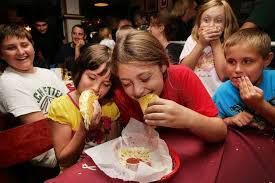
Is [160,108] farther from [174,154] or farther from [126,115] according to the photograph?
[126,115]

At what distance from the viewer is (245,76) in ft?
5.01

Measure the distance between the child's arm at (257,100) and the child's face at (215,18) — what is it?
1.00 metres

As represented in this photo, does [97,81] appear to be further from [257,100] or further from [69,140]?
[257,100]

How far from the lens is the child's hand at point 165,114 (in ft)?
3.69

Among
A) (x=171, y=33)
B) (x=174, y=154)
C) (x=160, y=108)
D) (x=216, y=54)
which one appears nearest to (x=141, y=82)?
(x=160, y=108)

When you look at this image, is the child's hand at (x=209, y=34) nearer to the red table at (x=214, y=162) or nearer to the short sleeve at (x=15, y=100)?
the red table at (x=214, y=162)

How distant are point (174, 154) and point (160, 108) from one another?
0.68ft

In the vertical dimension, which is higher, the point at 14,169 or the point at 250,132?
the point at 250,132

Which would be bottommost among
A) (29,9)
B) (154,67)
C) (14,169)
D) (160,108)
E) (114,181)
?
(14,169)

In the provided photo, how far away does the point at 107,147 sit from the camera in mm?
1257

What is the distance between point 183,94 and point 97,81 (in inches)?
22.5

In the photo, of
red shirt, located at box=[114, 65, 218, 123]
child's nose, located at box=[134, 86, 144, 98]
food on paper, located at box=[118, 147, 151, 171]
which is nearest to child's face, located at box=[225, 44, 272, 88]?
red shirt, located at box=[114, 65, 218, 123]

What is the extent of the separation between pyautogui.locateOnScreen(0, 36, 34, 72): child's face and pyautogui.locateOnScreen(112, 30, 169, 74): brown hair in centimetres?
136

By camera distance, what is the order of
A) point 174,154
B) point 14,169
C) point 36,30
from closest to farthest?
point 174,154 → point 14,169 → point 36,30
